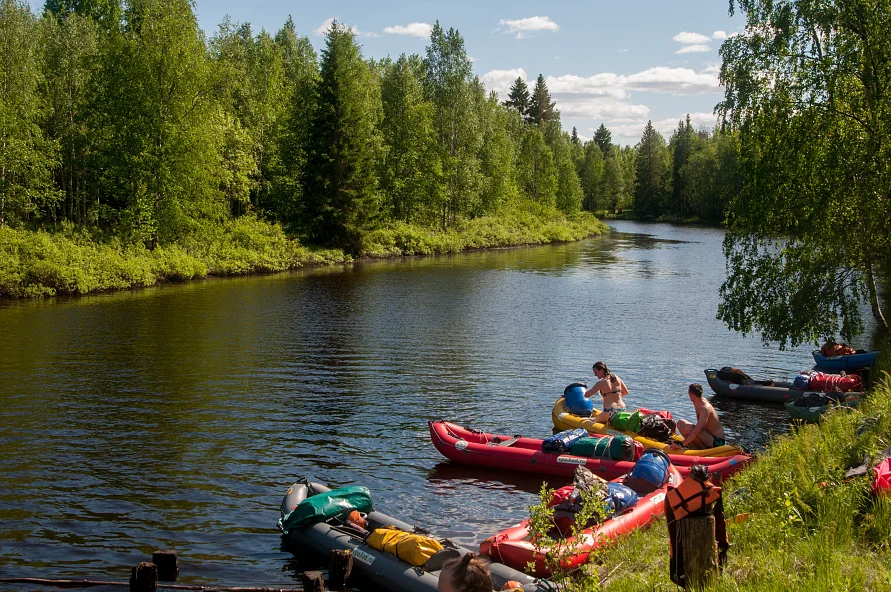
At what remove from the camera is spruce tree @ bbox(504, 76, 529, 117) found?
95.6 metres

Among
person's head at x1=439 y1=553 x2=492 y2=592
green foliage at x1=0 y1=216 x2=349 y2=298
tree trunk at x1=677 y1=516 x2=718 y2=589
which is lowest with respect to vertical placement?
tree trunk at x1=677 y1=516 x2=718 y2=589

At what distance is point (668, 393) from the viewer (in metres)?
17.6

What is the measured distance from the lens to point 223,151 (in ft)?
131

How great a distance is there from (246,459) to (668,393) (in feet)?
32.2

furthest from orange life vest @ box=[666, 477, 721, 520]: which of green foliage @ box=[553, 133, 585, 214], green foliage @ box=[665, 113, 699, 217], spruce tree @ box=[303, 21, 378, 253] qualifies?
green foliage @ box=[665, 113, 699, 217]

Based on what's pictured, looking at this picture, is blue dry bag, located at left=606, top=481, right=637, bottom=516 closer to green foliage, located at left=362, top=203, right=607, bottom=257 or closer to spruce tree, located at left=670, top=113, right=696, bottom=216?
green foliage, located at left=362, top=203, right=607, bottom=257

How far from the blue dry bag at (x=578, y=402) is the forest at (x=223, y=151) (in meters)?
8.71

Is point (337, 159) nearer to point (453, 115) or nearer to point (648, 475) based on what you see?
point (453, 115)

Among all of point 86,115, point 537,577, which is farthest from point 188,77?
point 537,577

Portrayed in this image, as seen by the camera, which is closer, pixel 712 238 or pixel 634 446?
pixel 634 446

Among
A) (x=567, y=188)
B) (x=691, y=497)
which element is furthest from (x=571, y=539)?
(x=567, y=188)

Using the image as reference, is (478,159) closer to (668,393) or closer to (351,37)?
(351,37)

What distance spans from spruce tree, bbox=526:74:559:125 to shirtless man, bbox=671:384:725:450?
8541cm

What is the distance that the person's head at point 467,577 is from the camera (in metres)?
4.46
